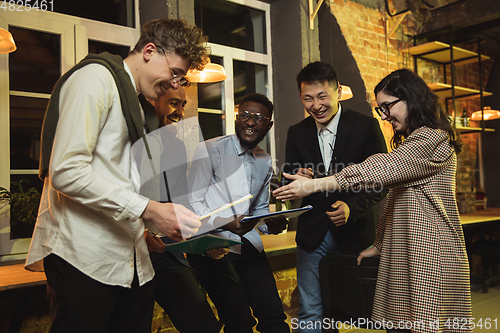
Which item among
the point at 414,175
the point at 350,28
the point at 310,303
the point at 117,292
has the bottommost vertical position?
the point at 310,303

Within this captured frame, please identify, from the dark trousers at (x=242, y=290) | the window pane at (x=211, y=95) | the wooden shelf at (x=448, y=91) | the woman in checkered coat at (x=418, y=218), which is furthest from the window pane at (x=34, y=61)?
the wooden shelf at (x=448, y=91)

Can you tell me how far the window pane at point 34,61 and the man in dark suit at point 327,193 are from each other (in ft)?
6.35

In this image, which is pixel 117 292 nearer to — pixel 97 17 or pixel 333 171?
pixel 333 171

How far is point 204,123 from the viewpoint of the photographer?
356 cm

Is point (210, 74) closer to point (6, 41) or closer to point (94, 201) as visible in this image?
point (6, 41)

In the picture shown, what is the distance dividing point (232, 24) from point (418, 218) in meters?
3.02

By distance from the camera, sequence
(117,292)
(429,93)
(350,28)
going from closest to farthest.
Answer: (117,292)
(429,93)
(350,28)

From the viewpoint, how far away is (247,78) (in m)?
3.88

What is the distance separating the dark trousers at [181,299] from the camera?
1.52m

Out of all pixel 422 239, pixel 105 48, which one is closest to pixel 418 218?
pixel 422 239

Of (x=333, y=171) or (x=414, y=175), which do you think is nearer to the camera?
(x=414, y=175)

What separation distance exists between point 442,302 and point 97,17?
3.09m

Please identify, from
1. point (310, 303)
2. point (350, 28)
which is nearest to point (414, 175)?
point (310, 303)

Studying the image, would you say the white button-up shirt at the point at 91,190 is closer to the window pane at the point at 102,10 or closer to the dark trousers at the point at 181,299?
the dark trousers at the point at 181,299
